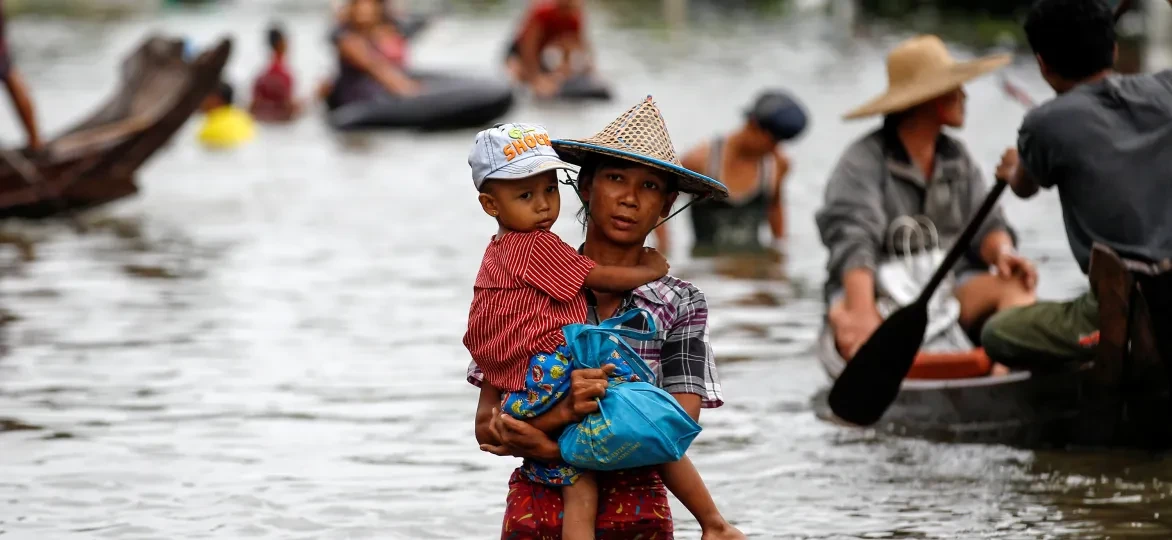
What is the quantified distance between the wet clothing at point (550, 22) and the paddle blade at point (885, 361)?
16448mm

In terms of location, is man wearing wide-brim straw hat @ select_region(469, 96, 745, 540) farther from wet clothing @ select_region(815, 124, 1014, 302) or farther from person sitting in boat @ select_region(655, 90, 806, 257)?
person sitting in boat @ select_region(655, 90, 806, 257)

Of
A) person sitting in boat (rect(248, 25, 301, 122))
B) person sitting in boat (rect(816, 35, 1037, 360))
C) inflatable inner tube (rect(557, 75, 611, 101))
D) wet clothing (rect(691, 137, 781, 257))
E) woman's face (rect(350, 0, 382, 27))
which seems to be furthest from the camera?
inflatable inner tube (rect(557, 75, 611, 101))

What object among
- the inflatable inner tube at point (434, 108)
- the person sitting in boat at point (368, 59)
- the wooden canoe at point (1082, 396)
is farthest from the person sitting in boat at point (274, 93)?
the wooden canoe at point (1082, 396)

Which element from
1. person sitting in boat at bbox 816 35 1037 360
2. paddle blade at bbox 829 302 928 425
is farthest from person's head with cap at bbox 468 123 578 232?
person sitting in boat at bbox 816 35 1037 360

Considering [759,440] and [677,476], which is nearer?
[677,476]

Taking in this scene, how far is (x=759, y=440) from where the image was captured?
672cm

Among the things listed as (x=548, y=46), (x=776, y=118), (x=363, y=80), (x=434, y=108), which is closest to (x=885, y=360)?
(x=776, y=118)

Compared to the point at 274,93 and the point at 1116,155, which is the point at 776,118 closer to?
the point at 1116,155

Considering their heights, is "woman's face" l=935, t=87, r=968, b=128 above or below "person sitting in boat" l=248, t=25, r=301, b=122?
above

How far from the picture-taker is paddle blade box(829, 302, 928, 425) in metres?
6.07

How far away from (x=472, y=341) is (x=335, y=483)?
2175 mm

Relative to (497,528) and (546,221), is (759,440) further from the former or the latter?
(546,221)

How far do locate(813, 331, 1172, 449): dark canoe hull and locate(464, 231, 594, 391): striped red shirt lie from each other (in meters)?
2.48

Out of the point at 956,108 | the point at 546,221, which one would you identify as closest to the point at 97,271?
the point at 956,108
